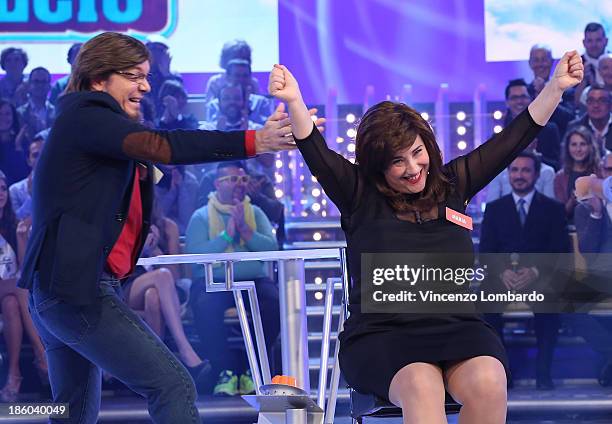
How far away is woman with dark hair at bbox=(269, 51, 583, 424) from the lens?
7.21ft

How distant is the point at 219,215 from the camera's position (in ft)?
16.2

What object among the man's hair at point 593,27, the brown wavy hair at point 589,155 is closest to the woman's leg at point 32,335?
the brown wavy hair at point 589,155

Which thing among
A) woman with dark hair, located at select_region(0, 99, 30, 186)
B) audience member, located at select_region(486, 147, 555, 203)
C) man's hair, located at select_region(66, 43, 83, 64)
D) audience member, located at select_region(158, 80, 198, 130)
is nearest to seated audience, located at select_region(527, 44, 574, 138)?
audience member, located at select_region(486, 147, 555, 203)

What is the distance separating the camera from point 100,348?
6.83 feet

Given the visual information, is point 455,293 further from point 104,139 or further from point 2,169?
point 2,169

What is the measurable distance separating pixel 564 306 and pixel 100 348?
163 centimetres

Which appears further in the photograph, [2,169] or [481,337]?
[2,169]

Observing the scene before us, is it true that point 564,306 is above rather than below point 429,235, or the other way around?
below

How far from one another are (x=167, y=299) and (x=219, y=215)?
0.53 meters

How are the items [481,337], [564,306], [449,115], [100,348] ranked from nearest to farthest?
[100,348] < [481,337] < [564,306] < [449,115]

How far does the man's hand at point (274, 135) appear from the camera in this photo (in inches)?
84.9

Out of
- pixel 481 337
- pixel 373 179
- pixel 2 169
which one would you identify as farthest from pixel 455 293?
pixel 2 169

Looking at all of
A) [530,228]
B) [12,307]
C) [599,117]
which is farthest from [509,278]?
[12,307]

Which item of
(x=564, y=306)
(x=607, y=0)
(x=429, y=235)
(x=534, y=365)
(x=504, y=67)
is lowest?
(x=534, y=365)
